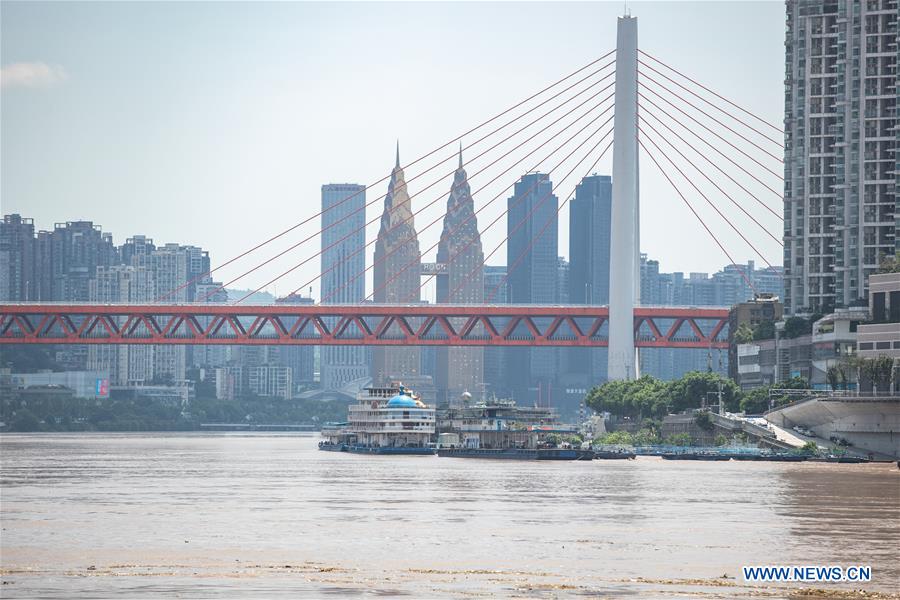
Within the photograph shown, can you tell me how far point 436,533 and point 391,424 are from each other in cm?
9343

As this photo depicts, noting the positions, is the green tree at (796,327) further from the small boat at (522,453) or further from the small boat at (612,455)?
the small boat at (522,453)

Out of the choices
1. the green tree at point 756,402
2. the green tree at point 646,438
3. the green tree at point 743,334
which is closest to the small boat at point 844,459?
the green tree at point 756,402

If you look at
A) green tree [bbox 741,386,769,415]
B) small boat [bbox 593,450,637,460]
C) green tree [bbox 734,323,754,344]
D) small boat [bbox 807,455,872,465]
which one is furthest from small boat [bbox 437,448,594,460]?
green tree [bbox 734,323,754,344]

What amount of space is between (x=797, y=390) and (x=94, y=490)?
71.2 meters

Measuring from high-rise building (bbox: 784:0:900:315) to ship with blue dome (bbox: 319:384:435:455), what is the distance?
3656cm

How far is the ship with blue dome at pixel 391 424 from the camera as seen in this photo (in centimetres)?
15325

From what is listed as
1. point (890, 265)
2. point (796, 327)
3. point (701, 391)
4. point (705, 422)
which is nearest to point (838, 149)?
point (796, 327)

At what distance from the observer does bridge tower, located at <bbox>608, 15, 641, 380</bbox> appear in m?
158

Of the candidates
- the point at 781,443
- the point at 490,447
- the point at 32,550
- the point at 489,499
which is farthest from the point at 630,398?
the point at 32,550

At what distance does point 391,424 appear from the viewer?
155 m

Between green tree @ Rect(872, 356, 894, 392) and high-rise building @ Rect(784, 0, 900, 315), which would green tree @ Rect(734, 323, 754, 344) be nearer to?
high-rise building @ Rect(784, 0, 900, 315)

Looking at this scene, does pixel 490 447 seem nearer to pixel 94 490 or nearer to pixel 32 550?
pixel 94 490

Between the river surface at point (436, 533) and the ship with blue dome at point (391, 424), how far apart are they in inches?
1868

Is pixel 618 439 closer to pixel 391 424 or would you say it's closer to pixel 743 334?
pixel 743 334
